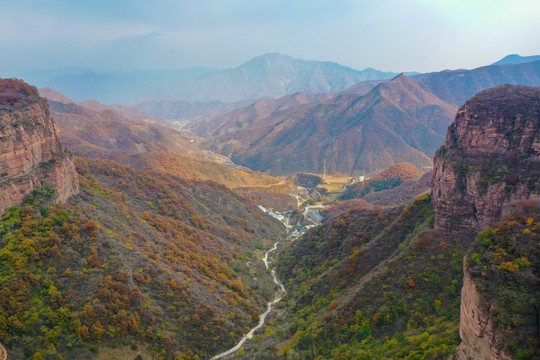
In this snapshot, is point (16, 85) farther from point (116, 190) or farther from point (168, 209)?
point (168, 209)

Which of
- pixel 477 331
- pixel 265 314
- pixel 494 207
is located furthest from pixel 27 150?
pixel 494 207

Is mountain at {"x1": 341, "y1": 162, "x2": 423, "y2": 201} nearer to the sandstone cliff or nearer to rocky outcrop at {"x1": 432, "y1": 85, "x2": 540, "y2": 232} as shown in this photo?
rocky outcrop at {"x1": 432, "y1": 85, "x2": 540, "y2": 232}

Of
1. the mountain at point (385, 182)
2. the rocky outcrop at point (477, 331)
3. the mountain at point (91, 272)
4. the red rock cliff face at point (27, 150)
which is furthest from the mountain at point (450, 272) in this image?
the mountain at point (385, 182)

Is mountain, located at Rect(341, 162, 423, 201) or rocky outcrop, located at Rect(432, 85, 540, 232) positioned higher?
rocky outcrop, located at Rect(432, 85, 540, 232)

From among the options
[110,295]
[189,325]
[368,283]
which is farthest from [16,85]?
[368,283]

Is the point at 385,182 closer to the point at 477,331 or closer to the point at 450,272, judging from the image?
the point at 450,272

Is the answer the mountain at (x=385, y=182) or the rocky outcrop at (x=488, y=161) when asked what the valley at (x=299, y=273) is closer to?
the rocky outcrop at (x=488, y=161)

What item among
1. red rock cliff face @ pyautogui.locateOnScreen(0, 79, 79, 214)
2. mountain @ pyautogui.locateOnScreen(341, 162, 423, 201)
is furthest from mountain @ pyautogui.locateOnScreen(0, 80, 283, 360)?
mountain @ pyautogui.locateOnScreen(341, 162, 423, 201)
